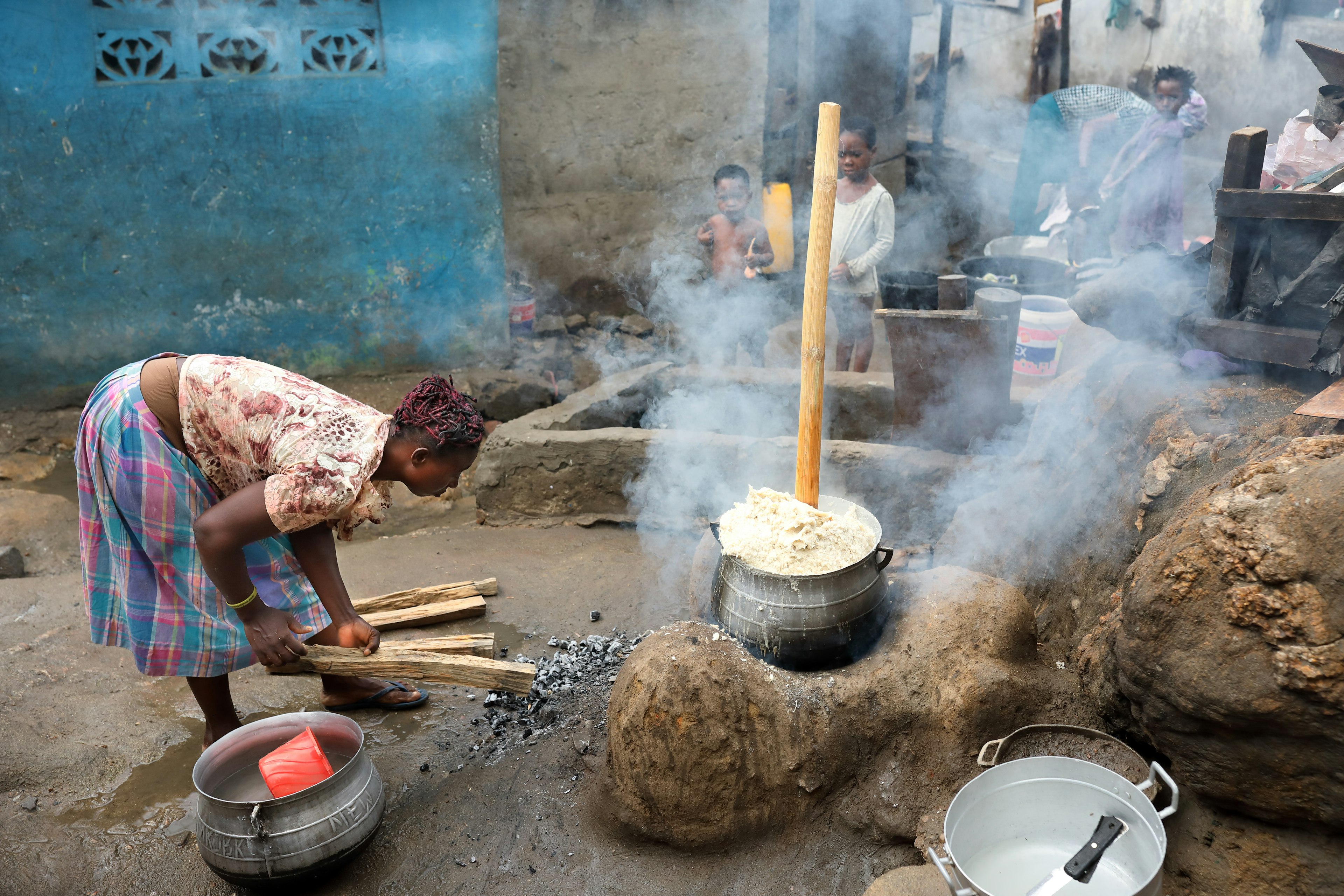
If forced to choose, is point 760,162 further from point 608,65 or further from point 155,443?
point 155,443

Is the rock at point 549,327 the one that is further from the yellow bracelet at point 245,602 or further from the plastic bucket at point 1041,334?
the yellow bracelet at point 245,602

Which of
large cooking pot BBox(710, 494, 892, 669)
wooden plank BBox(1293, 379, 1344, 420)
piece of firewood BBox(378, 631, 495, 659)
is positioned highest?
wooden plank BBox(1293, 379, 1344, 420)

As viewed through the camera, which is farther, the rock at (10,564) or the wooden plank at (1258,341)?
Result: the rock at (10,564)

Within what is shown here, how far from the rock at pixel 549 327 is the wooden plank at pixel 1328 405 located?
22.1 ft

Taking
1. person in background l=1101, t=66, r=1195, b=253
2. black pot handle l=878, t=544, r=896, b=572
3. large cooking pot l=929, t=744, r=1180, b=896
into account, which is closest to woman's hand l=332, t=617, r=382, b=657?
black pot handle l=878, t=544, r=896, b=572

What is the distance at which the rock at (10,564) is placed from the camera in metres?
5.01

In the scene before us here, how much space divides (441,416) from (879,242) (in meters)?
4.57

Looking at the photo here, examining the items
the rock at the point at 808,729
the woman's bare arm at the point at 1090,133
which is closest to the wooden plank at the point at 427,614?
the rock at the point at 808,729

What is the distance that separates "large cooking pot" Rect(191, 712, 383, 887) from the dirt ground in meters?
0.23

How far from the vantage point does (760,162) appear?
28.2 feet

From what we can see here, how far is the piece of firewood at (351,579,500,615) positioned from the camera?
4.43 metres

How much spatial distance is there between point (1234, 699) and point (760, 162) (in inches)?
285

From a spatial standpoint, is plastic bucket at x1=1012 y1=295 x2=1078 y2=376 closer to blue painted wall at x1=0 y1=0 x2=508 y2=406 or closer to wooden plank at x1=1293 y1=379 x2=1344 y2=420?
wooden plank at x1=1293 y1=379 x2=1344 y2=420

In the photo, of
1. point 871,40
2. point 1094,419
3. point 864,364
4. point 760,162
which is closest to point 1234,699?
point 1094,419
